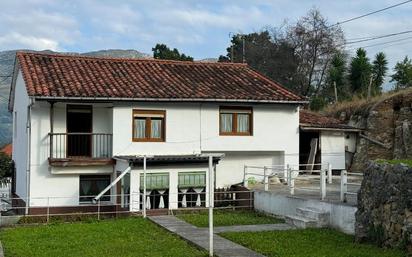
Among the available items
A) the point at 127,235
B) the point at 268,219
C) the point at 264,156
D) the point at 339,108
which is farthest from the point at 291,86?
the point at 127,235

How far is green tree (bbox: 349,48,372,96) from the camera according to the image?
37.8m

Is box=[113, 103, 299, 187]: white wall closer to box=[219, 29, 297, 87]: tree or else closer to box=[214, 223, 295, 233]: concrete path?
box=[214, 223, 295, 233]: concrete path

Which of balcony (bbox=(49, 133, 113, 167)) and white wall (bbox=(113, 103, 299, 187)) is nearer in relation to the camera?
balcony (bbox=(49, 133, 113, 167))

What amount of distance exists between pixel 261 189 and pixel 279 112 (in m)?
4.50

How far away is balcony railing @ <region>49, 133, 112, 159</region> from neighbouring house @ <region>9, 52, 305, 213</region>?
38mm

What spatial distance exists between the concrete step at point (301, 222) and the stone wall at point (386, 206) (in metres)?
2.28

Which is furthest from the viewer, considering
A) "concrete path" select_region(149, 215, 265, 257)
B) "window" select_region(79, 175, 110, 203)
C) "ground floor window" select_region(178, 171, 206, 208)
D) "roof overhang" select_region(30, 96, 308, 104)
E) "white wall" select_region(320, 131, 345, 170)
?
"white wall" select_region(320, 131, 345, 170)

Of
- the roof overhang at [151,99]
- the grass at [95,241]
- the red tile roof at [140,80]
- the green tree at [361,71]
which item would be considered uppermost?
the green tree at [361,71]

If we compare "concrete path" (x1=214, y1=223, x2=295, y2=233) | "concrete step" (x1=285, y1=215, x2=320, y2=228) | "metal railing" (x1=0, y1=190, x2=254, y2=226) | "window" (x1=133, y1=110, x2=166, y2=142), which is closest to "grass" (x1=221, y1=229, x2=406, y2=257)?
"concrete step" (x1=285, y1=215, x2=320, y2=228)

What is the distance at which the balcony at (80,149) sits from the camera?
20.8 metres

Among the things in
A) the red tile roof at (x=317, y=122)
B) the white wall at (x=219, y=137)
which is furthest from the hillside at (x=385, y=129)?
the white wall at (x=219, y=137)

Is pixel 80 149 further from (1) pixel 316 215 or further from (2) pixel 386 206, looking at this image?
(2) pixel 386 206

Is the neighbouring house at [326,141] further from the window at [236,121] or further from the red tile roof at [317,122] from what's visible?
the window at [236,121]

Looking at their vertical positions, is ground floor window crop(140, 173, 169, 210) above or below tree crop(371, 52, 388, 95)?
below
